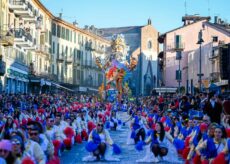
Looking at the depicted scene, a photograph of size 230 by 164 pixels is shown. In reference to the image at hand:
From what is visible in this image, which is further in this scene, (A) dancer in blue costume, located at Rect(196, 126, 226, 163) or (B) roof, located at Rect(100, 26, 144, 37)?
(B) roof, located at Rect(100, 26, 144, 37)

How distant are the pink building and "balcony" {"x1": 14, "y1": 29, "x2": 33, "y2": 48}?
15.9m

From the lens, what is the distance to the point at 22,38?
46.9 metres

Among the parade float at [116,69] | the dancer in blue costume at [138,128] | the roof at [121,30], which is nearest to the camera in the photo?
the dancer in blue costume at [138,128]

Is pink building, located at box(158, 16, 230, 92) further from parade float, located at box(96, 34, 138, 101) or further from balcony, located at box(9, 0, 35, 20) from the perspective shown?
balcony, located at box(9, 0, 35, 20)

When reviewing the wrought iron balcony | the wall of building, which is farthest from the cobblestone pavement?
the wrought iron balcony

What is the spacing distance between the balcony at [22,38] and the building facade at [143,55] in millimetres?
40726

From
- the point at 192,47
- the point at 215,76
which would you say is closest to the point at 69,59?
the point at 192,47

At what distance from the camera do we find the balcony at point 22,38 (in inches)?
1810

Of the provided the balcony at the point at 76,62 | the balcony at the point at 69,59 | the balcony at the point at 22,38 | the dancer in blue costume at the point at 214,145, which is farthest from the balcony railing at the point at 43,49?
the dancer in blue costume at the point at 214,145

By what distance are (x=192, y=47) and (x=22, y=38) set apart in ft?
82.1

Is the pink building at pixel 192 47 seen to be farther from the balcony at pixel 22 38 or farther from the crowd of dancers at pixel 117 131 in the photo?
the crowd of dancers at pixel 117 131

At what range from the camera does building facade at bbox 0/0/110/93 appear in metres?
44.3

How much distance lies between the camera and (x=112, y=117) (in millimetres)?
33875

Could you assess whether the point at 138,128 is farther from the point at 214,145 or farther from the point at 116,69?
the point at 116,69
